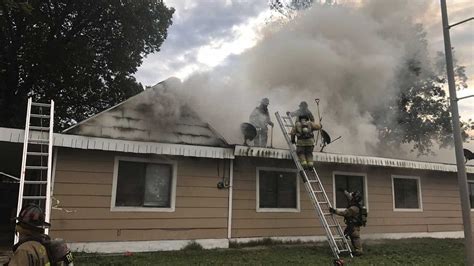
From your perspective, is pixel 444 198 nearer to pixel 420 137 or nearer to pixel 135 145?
pixel 420 137

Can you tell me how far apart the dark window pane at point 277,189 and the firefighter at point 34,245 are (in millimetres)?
7433

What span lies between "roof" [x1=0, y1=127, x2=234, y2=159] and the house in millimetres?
19

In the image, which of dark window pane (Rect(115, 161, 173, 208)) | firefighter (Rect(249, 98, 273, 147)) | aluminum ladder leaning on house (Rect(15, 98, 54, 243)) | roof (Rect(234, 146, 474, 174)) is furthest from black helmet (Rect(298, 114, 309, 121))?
aluminum ladder leaning on house (Rect(15, 98, 54, 243))

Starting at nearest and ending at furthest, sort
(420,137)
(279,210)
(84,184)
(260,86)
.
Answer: (84,184) → (279,210) → (260,86) → (420,137)

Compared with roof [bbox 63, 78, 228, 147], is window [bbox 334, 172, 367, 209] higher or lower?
lower

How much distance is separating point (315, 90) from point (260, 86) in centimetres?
178

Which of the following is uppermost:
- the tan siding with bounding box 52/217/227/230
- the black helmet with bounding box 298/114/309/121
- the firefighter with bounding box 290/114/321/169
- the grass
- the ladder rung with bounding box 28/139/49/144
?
the black helmet with bounding box 298/114/309/121

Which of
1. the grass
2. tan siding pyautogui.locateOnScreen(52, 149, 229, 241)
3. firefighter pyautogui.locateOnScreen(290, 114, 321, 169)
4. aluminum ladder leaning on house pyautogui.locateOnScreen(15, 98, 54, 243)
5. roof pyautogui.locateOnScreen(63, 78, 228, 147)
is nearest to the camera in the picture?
aluminum ladder leaning on house pyautogui.locateOnScreen(15, 98, 54, 243)

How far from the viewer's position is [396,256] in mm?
8648

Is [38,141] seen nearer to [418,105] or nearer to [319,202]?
[319,202]

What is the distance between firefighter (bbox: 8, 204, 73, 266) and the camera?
100 inches

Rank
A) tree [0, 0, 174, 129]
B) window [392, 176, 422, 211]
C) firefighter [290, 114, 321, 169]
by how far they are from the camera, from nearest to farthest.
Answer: firefighter [290, 114, 321, 169]
window [392, 176, 422, 211]
tree [0, 0, 174, 129]

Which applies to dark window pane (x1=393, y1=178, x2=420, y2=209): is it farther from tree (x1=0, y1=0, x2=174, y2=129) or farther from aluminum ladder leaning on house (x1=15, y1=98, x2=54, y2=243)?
tree (x1=0, y1=0, x2=174, y2=129)

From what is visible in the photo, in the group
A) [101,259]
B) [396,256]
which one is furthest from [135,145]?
[396,256]
